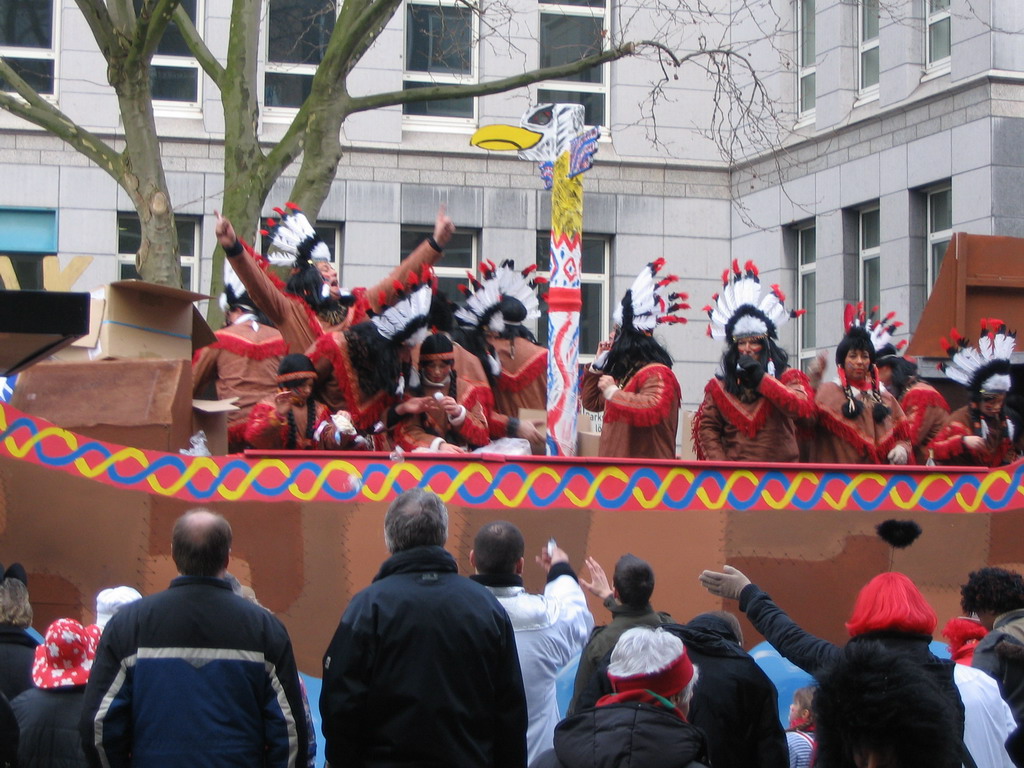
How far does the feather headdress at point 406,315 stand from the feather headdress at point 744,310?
171 centimetres

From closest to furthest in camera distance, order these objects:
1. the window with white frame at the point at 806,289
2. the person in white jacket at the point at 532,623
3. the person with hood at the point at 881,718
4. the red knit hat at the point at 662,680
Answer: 1. the person with hood at the point at 881,718
2. the red knit hat at the point at 662,680
3. the person in white jacket at the point at 532,623
4. the window with white frame at the point at 806,289

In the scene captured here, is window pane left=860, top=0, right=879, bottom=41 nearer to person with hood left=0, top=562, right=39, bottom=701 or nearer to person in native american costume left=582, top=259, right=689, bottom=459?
person in native american costume left=582, top=259, right=689, bottom=459

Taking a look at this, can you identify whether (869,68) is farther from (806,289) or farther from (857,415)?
(857,415)

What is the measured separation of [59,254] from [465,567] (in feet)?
37.3

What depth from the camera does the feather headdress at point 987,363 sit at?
26.3 ft

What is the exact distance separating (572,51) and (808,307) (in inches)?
178

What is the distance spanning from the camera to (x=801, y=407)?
774 centimetres

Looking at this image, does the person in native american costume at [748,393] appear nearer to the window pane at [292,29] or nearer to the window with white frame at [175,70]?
the window pane at [292,29]

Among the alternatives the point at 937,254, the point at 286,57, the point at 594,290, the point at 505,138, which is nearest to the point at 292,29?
the point at 286,57

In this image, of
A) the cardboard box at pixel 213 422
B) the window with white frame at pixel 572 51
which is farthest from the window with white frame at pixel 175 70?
the cardboard box at pixel 213 422

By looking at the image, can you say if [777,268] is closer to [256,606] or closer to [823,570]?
[823,570]

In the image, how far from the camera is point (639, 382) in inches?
314

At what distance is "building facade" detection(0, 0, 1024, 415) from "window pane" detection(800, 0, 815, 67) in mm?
29

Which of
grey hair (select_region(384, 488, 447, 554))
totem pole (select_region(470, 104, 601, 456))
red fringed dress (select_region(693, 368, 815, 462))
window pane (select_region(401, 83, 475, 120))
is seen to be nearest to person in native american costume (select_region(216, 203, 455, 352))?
totem pole (select_region(470, 104, 601, 456))
